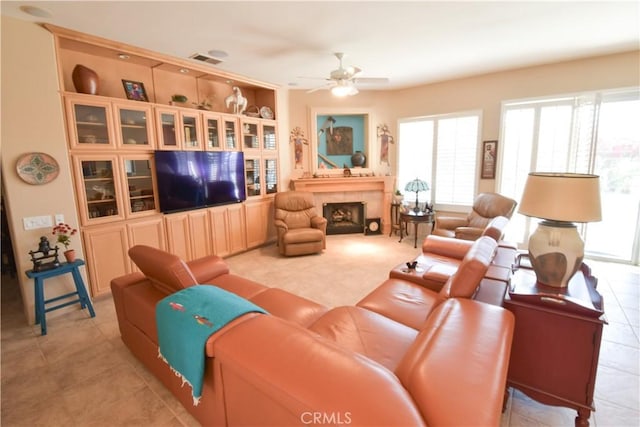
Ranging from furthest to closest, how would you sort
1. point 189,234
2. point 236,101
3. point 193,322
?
1. point 236,101
2. point 189,234
3. point 193,322

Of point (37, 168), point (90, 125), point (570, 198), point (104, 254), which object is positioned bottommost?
point (104, 254)

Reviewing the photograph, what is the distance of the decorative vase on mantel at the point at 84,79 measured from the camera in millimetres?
3150

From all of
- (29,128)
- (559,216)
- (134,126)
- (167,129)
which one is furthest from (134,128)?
(559,216)

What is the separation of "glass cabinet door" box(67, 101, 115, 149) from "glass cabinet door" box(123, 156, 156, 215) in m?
0.33

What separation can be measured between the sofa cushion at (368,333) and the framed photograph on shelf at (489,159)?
13.3ft

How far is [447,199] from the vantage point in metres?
5.56

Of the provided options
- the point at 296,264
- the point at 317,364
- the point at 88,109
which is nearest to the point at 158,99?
the point at 88,109

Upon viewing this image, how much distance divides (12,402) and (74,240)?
63.8 inches

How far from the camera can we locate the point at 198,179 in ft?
14.1

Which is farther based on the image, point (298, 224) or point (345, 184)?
point (345, 184)

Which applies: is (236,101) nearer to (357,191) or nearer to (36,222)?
(357,191)

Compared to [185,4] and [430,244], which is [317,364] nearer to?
[430,244]

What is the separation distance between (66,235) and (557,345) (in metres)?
4.19

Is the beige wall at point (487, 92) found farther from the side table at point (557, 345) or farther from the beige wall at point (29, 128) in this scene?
the side table at point (557, 345)
